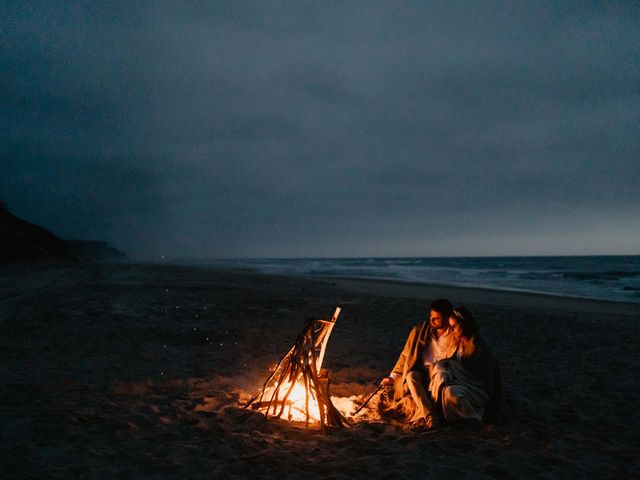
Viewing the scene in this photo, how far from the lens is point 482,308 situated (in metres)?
14.1

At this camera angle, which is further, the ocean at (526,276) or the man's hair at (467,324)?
the ocean at (526,276)

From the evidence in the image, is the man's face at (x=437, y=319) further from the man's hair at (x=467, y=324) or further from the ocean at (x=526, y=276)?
the ocean at (x=526, y=276)

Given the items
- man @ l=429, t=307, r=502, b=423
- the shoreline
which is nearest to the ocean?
the shoreline

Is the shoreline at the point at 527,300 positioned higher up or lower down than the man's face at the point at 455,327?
lower down

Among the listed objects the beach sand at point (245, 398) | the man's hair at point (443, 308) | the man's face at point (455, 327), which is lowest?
the beach sand at point (245, 398)

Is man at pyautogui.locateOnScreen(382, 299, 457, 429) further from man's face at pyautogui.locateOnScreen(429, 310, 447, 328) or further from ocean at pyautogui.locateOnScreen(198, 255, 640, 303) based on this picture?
ocean at pyautogui.locateOnScreen(198, 255, 640, 303)

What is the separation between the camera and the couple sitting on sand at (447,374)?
428 centimetres

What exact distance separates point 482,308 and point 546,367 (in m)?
7.12

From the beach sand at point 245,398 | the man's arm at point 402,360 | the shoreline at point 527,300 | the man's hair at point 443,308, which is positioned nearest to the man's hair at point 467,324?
the man's hair at point 443,308

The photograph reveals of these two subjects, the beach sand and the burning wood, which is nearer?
the beach sand

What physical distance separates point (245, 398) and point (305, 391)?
3.71ft

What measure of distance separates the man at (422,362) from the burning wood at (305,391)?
742mm

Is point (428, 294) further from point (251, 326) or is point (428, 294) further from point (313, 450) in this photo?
point (313, 450)

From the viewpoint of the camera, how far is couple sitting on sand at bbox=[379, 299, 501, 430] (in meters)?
4.28
